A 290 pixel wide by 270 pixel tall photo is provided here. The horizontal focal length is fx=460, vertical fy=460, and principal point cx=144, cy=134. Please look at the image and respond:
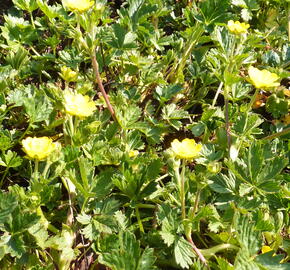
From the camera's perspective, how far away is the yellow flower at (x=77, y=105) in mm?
1639

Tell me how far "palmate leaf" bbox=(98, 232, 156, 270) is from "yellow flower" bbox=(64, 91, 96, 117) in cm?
51

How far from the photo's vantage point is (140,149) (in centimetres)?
191

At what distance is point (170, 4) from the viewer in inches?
107

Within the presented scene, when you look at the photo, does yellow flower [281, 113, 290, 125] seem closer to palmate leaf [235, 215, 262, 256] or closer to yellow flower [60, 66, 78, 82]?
palmate leaf [235, 215, 262, 256]

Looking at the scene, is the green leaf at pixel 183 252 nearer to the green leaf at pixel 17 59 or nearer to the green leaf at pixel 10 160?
the green leaf at pixel 10 160

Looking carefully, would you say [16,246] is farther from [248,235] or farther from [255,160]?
[255,160]

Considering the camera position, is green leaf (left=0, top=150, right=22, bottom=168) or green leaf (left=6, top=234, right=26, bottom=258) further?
green leaf (left=0, top=150, right=22, bottom=168)

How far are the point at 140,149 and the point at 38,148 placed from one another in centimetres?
55

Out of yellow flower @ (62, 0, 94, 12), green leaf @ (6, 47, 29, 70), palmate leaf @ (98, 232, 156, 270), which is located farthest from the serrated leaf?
green leaf @ (6, 47, 29, 70)

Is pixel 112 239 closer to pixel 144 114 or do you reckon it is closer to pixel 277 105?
pixel 144 114

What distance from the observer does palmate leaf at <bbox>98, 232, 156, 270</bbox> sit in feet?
4.26

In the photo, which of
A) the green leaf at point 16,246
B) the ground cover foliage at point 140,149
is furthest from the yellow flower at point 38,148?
the green leaf at point 16,246

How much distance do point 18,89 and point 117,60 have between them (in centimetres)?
53

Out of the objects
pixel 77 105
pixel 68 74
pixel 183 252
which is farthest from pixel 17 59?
pixel 183 252
